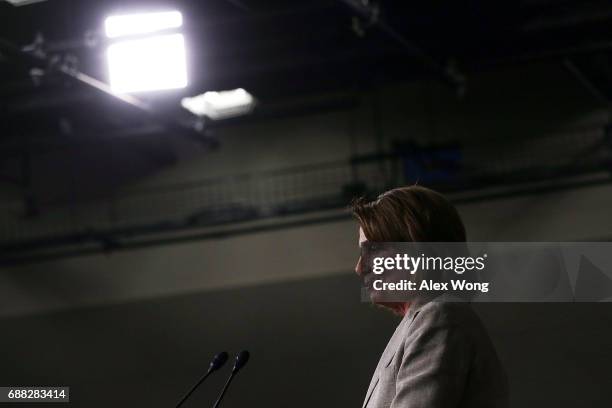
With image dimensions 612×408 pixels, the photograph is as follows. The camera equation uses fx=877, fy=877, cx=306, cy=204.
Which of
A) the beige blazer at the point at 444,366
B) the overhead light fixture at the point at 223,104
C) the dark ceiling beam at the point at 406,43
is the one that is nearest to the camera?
the beige blazer at the point at 444,366

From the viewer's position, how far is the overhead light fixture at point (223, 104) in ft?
24.4

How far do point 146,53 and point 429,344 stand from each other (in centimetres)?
413

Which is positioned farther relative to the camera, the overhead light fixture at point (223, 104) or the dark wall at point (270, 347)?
the overhead light fixture at point (223, 104)

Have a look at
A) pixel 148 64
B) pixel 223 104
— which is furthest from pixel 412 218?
pixel 223 104

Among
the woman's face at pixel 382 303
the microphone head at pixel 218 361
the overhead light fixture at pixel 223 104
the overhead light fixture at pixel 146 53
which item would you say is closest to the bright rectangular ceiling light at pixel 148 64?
the overhead light fixture at pixel 146 53

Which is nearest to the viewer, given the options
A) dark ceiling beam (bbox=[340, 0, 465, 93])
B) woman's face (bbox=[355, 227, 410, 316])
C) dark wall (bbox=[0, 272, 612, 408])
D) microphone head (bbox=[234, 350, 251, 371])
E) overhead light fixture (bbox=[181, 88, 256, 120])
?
woman's face (bbox=[355, 227, 410, 316])

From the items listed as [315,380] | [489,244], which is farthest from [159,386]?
[489,244]

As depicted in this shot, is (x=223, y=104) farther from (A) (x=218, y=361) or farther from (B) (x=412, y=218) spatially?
(B) (x=412, y=218)

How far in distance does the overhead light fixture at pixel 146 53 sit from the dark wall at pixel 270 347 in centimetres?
157

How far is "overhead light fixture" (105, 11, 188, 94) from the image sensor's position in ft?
16.3

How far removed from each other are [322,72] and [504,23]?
120 cm

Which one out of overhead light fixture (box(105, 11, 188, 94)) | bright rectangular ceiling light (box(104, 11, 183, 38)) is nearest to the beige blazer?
overhead light fixture (box(105, 11, 188, 94))

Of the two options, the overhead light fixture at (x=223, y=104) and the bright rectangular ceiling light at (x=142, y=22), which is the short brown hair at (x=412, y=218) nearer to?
the bright rectangular ceiling light at (x=142, y=22)

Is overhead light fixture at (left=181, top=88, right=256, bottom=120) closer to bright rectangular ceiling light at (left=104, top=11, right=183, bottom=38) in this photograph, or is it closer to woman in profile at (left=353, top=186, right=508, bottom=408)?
bright rectangular ceiling light at (left=104, top=11, right=183, bottom=38)
